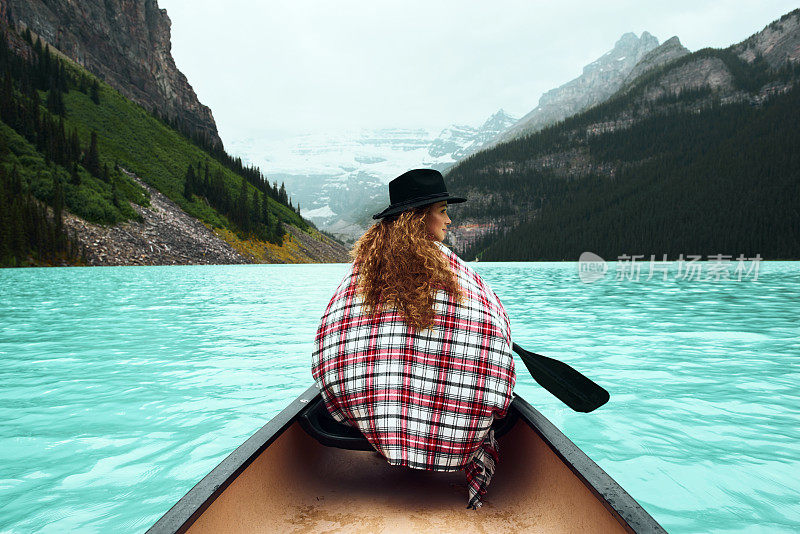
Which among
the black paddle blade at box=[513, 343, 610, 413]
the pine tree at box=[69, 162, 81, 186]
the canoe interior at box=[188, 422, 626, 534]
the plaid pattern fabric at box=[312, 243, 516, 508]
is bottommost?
the canoe interior at box=[188, 422, 626, 534]

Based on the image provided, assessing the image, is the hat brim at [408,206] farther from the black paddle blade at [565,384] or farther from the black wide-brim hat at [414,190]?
the black paddle blade at [565,384]

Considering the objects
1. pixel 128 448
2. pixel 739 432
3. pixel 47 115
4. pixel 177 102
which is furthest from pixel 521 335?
pixel 177 102

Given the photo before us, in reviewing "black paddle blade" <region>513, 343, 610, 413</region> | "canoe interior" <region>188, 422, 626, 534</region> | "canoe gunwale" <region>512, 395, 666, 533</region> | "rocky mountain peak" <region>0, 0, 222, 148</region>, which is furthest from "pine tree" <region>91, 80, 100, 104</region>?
"canoe gunwale" <region>512, 395, 666, 533</region>

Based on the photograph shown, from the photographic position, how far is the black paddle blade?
4078 millimetres

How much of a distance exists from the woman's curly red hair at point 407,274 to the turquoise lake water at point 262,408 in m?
3.19

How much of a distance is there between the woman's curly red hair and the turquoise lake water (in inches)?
126

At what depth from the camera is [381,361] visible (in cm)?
249

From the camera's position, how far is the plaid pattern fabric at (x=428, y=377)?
246 cm

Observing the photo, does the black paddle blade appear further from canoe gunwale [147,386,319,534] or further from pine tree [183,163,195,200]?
pine tree [183,163,195,200]

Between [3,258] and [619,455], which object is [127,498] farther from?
[3,258]

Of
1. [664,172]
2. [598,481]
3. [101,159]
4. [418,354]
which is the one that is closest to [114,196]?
[101,159]

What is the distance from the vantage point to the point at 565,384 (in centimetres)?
419

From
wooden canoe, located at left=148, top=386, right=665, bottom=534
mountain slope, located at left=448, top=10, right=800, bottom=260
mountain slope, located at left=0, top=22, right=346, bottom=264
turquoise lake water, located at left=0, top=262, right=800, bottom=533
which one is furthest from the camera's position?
mountain slope, located at left=448, top=10, right=800, bottom=260

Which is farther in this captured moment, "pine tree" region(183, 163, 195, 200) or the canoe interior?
"pine tree" region(183, 163, 195, 200)
